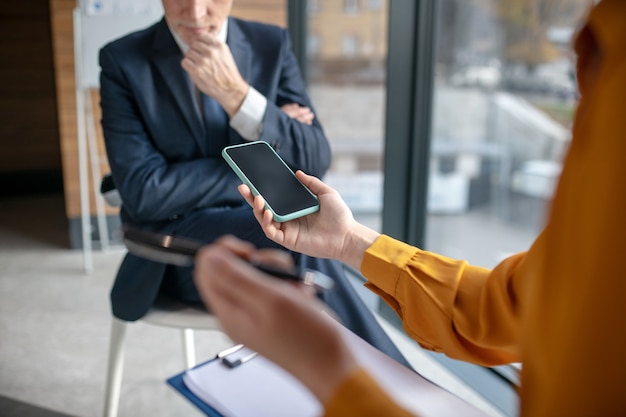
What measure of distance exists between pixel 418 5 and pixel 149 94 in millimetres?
1085

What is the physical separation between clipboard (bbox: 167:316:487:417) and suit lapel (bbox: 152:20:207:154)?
0.46 m

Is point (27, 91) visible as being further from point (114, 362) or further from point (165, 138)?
→ point (165, 138)

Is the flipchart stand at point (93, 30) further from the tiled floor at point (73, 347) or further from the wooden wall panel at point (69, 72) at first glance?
the tiled floor at point (73, 347)

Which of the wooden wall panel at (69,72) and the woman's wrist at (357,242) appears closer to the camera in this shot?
the woman's wrist at (357,242)

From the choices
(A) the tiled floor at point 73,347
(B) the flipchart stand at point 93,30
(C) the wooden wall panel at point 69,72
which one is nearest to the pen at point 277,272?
(A) the tiled floor at point 73,347

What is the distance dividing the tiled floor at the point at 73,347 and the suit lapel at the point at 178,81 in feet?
1.43

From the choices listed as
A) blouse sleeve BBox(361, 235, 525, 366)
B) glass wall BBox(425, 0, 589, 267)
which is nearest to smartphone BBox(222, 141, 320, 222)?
blouse sleeve BBox(361, 235, 525, 366)

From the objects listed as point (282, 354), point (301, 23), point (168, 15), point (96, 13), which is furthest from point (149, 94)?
point (301, 23)

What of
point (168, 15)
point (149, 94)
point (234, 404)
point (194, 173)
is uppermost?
point (168, 15)

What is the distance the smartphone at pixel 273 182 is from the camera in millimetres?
812

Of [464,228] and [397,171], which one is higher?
[397,171]

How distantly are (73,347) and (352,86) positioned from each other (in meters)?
2.52

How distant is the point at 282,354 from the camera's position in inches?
16.2

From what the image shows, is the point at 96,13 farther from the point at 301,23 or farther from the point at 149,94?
the point at 149,94
